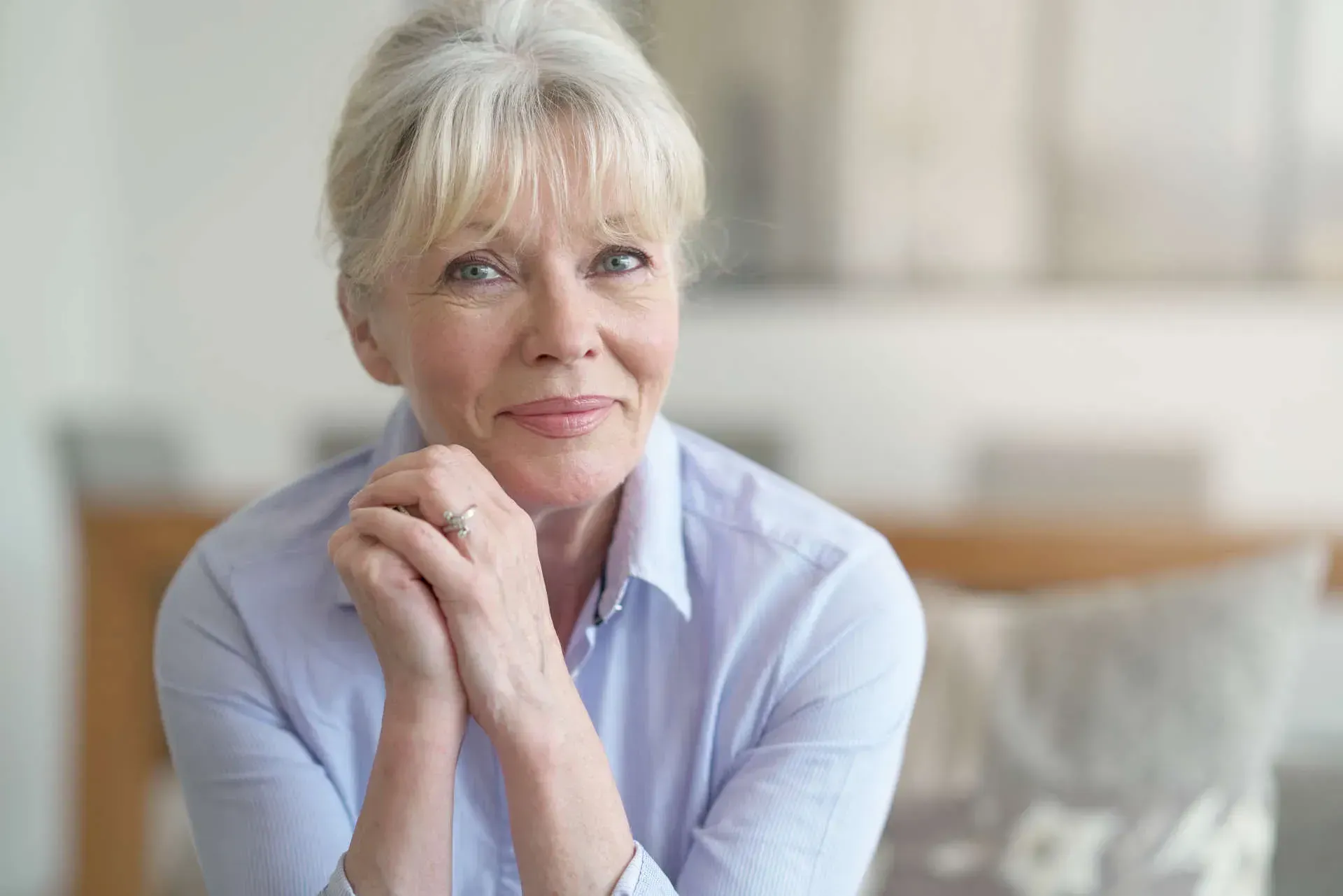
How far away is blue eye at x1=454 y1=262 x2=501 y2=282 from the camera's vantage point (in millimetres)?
957

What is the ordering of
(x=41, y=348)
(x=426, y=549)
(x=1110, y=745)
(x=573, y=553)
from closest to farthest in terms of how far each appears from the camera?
(x=426, y=549) → (x=573, y=553) → (x=1110, y=745) → (x=41, y=348)

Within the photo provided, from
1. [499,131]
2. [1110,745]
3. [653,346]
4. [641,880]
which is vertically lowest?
[1110,745]

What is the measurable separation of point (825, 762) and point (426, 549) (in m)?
0.35

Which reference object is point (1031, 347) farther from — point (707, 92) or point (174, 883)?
point (174, 883)

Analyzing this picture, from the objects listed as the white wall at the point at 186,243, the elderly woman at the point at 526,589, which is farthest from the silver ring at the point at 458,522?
the white wall at the point at 186,243

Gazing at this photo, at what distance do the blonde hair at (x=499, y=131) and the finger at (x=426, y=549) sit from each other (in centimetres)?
21

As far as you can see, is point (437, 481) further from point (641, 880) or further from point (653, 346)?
point (641, 880)

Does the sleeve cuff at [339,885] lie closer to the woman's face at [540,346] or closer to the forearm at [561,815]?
the forearm at [561,815]

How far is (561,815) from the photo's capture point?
898mm

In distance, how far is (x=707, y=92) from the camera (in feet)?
8.74

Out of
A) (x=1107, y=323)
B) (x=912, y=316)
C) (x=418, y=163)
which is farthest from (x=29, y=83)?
(x=1107, y=323)

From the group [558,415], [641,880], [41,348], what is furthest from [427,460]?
[41,348]

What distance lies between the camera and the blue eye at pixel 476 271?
37.7 inches

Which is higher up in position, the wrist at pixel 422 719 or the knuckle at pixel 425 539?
the knuckle at pixel 425 539
